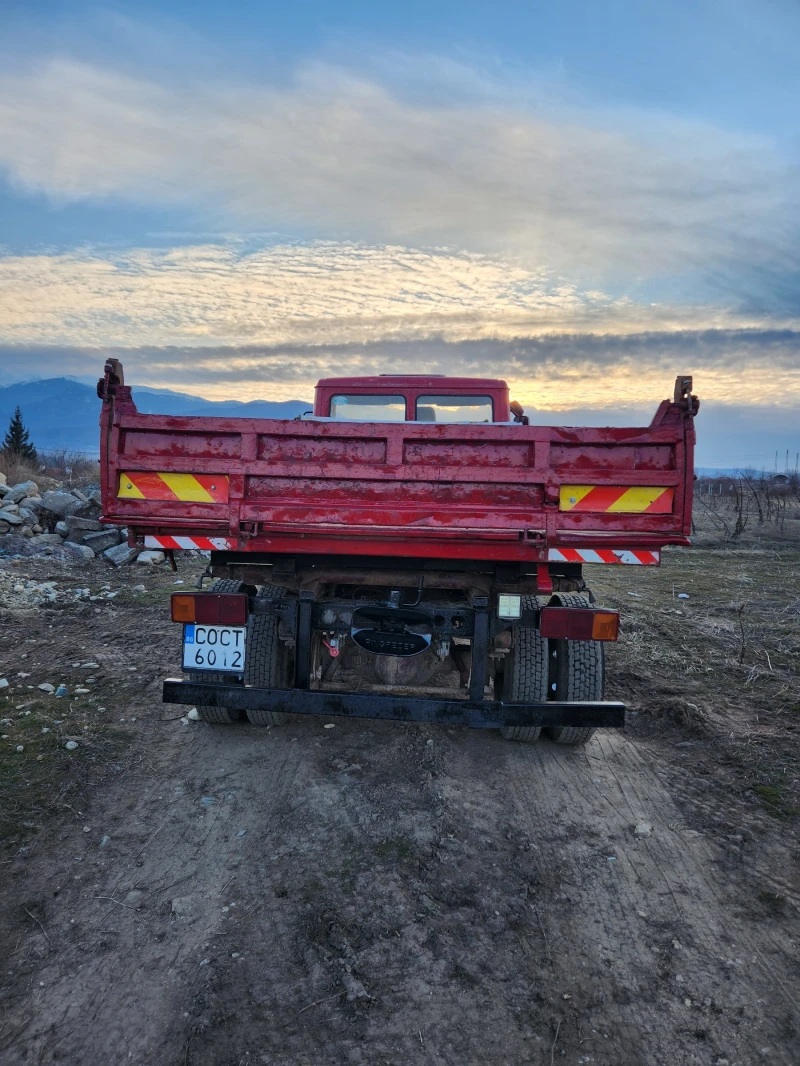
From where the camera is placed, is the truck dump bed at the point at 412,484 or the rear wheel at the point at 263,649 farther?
the rear wheel at the point at 263,649

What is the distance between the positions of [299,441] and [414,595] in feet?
4.05

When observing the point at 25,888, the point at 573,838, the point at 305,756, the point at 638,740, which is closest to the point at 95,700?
the point at 305,756

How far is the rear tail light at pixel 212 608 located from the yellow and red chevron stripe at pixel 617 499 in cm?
201

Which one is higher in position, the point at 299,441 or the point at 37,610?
the point at 299,441

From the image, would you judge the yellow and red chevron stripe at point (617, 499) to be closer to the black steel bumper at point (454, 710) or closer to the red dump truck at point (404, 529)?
the red dump truck at point (404, 529)

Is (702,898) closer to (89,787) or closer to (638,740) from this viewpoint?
(638,740)

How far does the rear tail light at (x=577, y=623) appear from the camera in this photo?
12.3ft

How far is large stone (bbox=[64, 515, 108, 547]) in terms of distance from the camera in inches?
462

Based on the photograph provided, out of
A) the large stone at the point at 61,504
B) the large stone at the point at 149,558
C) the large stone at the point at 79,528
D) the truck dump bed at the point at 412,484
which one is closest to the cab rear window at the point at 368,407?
the truck dump bed at the point at 412,484

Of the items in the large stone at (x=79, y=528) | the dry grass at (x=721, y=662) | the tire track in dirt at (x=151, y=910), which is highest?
the large stone at (x=79, y=528)

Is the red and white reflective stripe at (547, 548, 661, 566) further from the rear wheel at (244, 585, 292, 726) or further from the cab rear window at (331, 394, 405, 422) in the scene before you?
the cab rear window at (331, 394, 405, 422)

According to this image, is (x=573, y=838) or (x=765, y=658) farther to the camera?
(x=765, y=658)

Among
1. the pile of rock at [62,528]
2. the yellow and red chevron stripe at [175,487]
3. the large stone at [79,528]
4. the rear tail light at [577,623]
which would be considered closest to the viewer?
the yellow and red chevron stripe at [175,487]

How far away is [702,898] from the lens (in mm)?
2986
